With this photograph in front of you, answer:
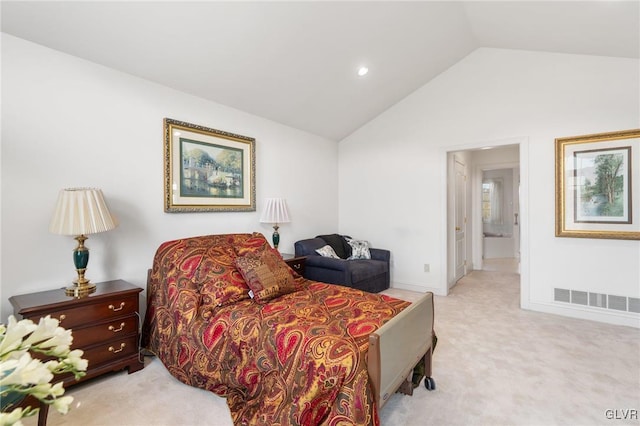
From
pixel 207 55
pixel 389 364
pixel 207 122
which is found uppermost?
pixel 207 55

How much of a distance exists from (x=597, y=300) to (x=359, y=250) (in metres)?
2.88

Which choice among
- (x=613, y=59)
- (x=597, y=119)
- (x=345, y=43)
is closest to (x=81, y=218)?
(x=345, y=43)

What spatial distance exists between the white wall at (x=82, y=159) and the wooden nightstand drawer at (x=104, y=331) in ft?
1.73

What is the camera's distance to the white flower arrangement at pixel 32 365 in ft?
1.88

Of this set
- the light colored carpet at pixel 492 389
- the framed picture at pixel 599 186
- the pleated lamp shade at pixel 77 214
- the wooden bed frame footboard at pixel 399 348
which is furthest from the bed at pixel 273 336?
the framed picture at pixel 599 186

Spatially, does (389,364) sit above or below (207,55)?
below

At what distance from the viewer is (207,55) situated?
2766mm

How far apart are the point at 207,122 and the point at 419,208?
3.22 m

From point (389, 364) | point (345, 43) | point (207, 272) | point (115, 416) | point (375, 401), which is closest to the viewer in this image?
point (375, 401)

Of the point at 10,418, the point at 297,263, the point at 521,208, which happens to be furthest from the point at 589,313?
the point at 10,418

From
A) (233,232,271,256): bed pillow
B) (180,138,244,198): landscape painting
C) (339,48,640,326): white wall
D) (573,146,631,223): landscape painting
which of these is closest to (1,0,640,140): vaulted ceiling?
(339,48,640,326): white wall

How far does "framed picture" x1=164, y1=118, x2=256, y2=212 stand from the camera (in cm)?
302

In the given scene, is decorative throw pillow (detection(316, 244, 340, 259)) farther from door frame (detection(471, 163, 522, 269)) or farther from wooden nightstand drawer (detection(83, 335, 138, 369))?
door frame (detection(471, 163, 522, 269))

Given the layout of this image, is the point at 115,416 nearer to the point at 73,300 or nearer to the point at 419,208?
the point at 73,300
